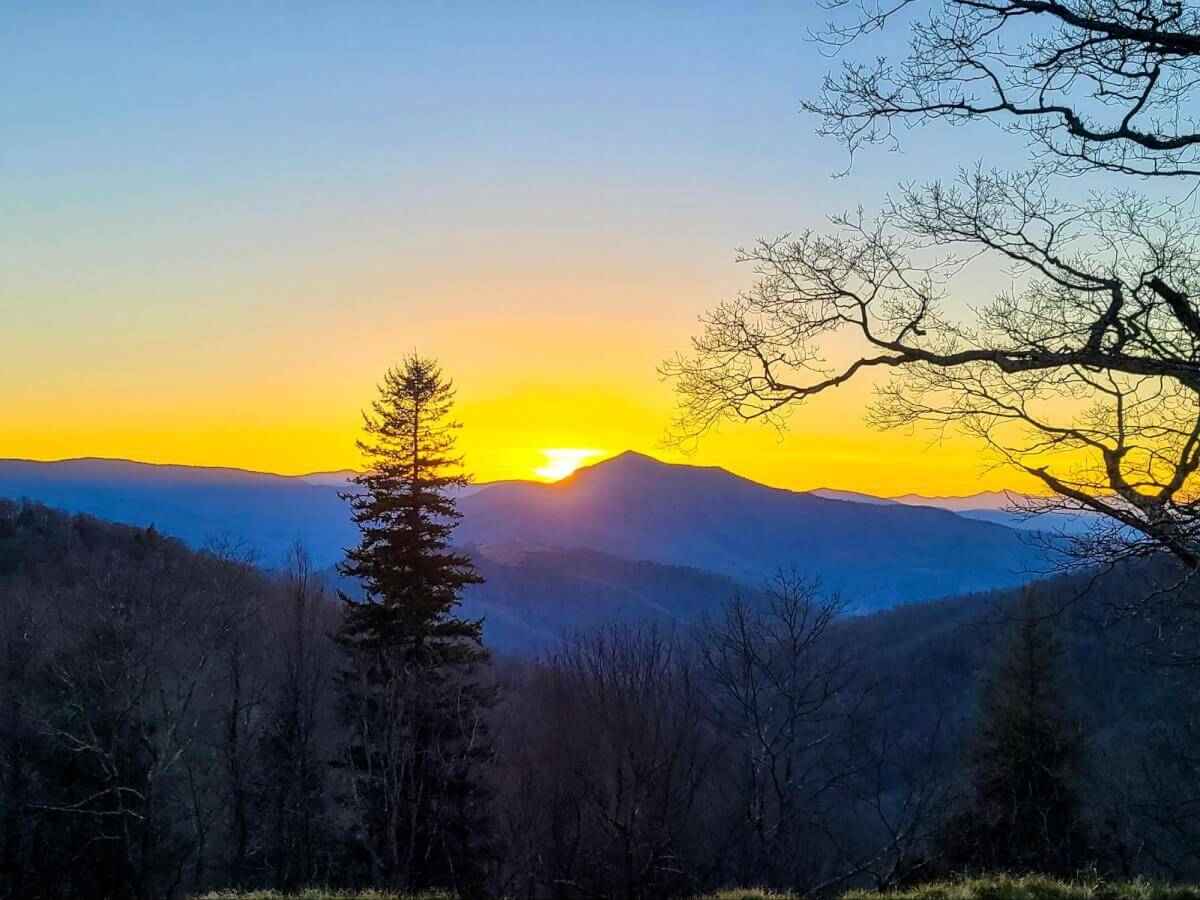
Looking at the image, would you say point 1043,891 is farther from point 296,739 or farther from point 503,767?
point 296,739

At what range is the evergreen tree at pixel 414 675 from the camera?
65.3 feet

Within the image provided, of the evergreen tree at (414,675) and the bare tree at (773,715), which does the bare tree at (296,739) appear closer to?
the evergreen tree at (414,675)

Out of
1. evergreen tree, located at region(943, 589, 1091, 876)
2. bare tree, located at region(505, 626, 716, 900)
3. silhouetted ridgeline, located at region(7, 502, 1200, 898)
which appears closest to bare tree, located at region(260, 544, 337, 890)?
silhouetted ridgeline, located at region(7, 502, 1200, 898)

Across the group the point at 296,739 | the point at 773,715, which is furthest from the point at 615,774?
the point at 296,739

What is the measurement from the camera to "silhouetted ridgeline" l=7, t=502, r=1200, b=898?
1678 cm

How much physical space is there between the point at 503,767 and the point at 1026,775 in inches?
653

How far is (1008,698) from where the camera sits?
2859 centimetres

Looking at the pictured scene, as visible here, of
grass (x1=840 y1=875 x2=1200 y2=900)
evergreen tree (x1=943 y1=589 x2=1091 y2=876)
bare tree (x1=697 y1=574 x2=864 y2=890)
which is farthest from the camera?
evergreen tree (x1=943 y1=589 x2=1091 y2=876)

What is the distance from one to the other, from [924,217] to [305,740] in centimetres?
2434

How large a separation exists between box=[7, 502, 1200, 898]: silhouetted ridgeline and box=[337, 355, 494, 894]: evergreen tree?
1.27 m

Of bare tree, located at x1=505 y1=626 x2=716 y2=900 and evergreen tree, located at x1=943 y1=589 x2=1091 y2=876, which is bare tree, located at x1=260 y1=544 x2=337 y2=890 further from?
evergreen tree, located at x1=943 y1=589 x2=1091 y2=876

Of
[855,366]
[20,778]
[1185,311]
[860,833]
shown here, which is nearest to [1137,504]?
[1185,311]

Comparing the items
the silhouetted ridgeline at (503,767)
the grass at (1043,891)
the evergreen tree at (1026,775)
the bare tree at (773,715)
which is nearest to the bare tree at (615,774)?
the silhouetted ridgeline at (503,767)

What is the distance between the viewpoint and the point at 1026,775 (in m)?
26.9
